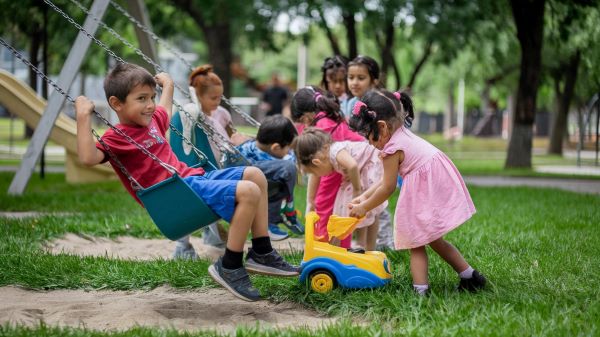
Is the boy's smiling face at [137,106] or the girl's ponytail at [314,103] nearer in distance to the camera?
the boy's smiling face at [137,106]

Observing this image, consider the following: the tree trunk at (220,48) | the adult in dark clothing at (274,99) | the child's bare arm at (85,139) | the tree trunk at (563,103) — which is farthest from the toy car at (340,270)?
the tree trunk at (563,103)

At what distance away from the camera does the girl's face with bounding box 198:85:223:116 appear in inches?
231

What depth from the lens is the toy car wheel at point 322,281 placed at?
4.25 meters

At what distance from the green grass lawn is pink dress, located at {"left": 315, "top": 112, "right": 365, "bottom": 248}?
38cm

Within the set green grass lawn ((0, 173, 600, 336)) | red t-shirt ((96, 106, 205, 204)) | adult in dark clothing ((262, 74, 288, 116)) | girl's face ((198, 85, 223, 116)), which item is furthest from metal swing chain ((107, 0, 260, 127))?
adult in dark clothing ((262, 74, 288, 116))

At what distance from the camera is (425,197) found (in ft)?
13.6

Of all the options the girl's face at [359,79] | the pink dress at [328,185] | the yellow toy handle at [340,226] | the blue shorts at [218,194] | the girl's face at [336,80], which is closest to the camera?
the blue shorts at [218,194]

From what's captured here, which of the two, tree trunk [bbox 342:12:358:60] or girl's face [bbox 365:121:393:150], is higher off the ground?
tree trunk [bbox 342:12:358:60]

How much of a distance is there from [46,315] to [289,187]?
7.23 ft

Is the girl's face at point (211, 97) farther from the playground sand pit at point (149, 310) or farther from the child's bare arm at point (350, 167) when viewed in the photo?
the playground sand pit at point (149, 310)

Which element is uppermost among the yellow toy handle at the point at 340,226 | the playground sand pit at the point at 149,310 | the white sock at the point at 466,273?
the yellow toy handle at the point at 340,226

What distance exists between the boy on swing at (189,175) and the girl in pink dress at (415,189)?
0.57 m

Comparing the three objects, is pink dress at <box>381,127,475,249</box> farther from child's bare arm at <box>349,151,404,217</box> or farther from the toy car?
the toy car

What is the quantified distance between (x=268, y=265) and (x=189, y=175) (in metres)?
0.65
